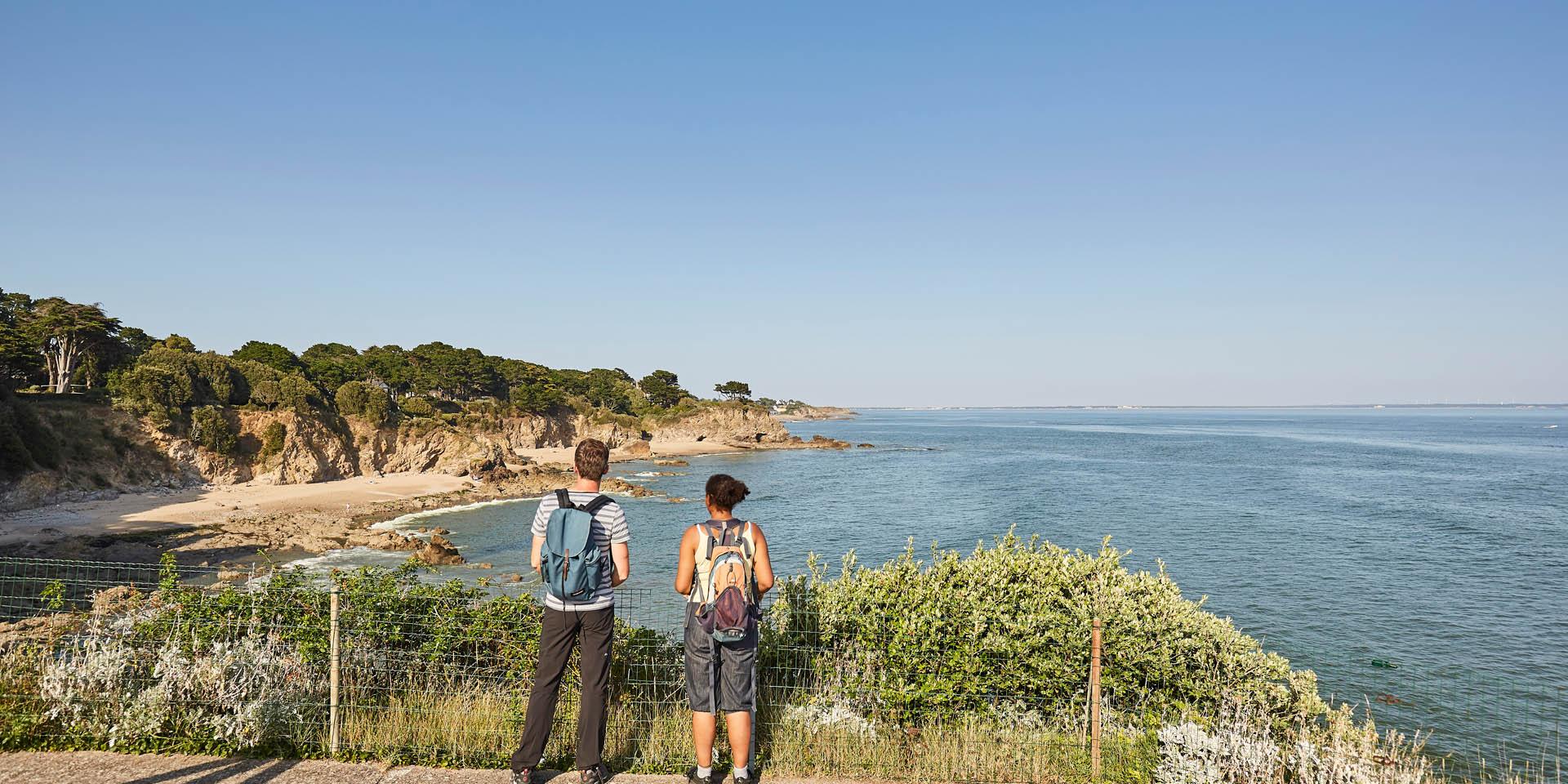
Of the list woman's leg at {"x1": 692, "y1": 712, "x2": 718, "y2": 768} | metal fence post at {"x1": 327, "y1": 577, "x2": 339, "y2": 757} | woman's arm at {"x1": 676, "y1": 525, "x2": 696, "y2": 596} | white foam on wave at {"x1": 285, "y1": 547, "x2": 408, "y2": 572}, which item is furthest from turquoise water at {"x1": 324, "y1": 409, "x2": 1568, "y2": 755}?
metal fence post at {"x1": 327, "y1": 577, "x2": 339, "y2": 757}

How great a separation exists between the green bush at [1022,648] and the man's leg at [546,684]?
6.96ft

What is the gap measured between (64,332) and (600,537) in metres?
57.0

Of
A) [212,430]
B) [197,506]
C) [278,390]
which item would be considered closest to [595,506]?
[197,506]

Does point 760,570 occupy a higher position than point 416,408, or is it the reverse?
point 416,408

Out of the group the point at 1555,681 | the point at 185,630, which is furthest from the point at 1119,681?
the point at 1555,681

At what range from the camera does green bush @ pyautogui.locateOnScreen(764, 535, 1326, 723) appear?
5.99 meters

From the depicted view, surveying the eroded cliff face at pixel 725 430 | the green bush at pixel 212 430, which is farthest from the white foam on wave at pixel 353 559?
the eroded cliff face at pixel 725 430

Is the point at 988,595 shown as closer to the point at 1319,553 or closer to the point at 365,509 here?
the point at 1319,553

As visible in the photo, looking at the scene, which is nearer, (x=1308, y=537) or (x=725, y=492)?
(x=725, y=492)

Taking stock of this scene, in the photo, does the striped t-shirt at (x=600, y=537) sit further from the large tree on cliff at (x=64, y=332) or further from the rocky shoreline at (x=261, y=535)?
the large tree on cliff at (x=64, y=332)

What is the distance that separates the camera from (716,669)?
480 cm

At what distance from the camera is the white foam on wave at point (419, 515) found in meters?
34.4

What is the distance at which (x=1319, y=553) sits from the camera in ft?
93.5

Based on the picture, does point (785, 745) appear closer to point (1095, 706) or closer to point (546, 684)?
point (546, 684)
